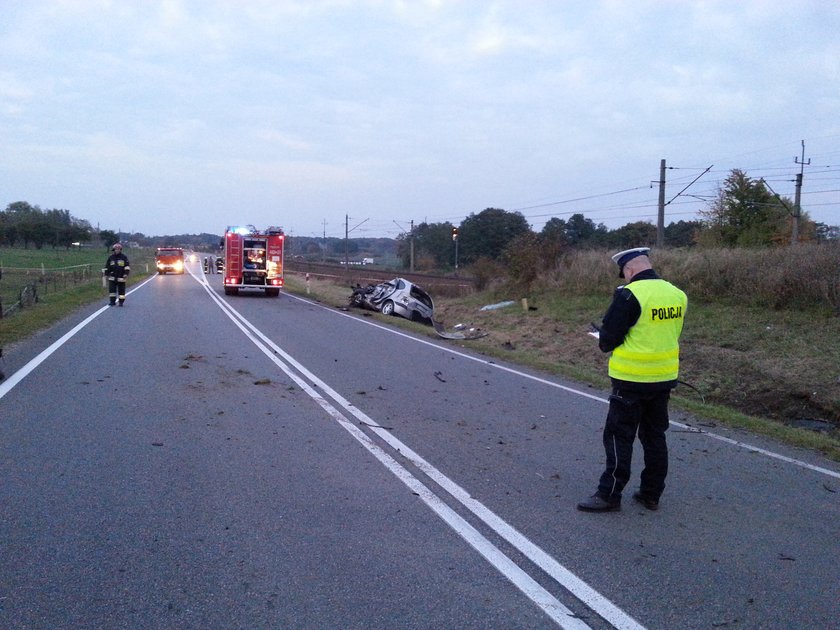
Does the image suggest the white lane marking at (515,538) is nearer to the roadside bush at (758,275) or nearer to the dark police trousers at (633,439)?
the dark police trousers at (633,439)

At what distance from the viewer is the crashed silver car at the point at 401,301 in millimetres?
25828

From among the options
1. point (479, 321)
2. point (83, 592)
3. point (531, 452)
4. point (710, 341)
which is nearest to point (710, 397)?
point (710, 341)

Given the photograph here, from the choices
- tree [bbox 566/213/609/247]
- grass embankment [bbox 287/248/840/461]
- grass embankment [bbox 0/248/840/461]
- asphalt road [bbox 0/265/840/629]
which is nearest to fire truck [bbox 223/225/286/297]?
grass embankment [bbox 0/248/840/461]

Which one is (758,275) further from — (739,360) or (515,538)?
(515,538)

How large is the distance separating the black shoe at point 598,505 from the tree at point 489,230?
61468 mm

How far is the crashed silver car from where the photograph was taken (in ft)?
84.7

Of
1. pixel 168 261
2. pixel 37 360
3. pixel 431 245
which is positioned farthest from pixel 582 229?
pixel 37 360

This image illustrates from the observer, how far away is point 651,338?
5.32 m

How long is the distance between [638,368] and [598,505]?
1036 millimetres

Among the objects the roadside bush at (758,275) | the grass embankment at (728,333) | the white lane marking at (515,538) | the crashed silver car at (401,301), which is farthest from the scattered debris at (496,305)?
the white lane marking at (515,538)

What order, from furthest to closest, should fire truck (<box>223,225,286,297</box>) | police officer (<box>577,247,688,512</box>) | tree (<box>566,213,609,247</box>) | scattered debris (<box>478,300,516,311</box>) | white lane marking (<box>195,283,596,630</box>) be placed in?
tree (<box>566,213,609,247</box>), fire truck (<box>223,225,286,297</box>), scattered debris (<box>478,300,516,311</box>), police officer (<box>577,247,688,512</box>), white lane marking (<box>195,283,596,630</box>)

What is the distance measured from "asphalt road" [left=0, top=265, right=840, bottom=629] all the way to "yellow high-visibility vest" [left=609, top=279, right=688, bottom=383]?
1040 millimetres

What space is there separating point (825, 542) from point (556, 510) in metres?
1.79

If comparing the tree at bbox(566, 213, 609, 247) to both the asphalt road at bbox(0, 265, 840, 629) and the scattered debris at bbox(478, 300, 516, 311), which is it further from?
the asphalt road at bbox(0, 265, 840, 629)
